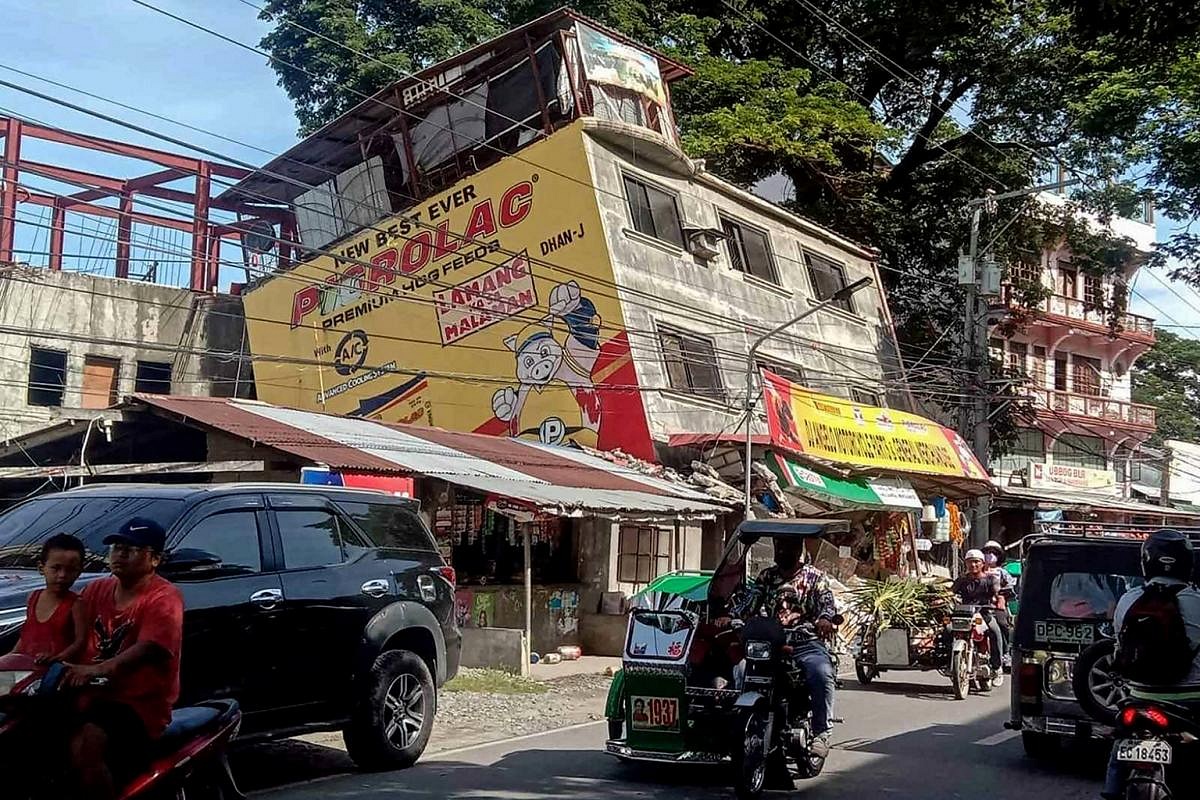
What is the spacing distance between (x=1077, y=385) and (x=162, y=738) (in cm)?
4392

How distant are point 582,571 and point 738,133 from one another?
13944mm

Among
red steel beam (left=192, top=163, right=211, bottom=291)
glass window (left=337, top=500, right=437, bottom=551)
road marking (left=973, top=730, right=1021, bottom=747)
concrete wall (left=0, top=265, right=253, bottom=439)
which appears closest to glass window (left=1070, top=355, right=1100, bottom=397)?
concrete wall (left=0, top=265, right=253, bottom=439)

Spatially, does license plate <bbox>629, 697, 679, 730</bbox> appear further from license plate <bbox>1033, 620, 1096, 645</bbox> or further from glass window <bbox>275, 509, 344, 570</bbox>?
license plate <bbox>1033, 620, 1096, 645</bbox>

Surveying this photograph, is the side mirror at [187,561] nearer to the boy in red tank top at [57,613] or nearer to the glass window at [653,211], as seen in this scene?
the boy in red tank top at [57,613]

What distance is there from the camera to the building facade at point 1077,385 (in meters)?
41.3

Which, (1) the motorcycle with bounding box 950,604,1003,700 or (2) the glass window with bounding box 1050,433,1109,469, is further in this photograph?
(2) the glass window with bounding box 1050,433,1109,469

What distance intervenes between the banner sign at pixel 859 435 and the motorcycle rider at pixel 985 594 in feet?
22.3

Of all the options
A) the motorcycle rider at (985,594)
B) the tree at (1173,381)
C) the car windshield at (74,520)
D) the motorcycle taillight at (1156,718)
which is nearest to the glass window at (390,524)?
the car windshield at (74,520)

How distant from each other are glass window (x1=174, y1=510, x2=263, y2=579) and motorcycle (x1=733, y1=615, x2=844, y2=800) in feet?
11.1

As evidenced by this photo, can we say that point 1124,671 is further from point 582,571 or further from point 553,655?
point 582,571

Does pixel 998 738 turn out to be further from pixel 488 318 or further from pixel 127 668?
pixel 488 318

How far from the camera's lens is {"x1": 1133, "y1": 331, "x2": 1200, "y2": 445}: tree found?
181 feet

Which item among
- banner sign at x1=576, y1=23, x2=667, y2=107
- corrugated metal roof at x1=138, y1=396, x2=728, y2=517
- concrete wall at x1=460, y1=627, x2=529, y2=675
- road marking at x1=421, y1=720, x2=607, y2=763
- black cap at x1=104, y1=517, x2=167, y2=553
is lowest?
road marking at x1=421, y1=720, x2=607, y2=763

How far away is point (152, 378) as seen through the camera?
28.6m
